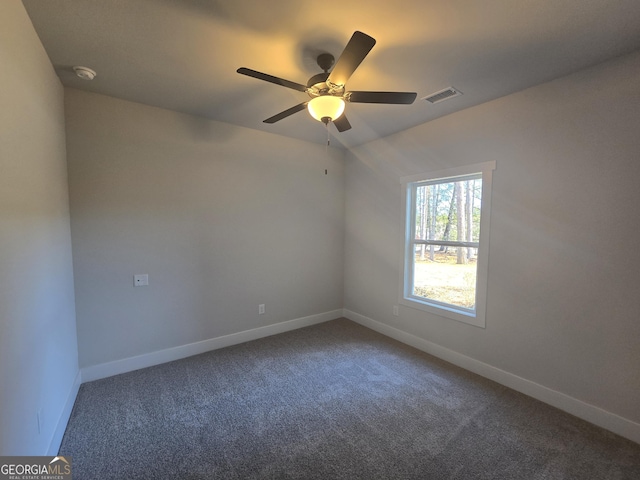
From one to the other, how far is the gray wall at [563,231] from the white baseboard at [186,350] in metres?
1.93

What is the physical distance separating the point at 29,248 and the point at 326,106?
1988 mm

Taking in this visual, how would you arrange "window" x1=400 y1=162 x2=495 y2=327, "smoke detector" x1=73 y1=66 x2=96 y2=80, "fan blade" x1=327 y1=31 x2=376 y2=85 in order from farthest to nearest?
"window" x1=400 y1=162 x2=495 y2=327 < "smoke detector" x1=73 y1=66 x2=96 y2=80 < "fan blade" x1=327 y1=31 x2=376 y2=85

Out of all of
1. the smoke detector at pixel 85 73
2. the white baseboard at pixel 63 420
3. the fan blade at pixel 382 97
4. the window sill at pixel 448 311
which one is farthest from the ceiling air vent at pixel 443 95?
the white baseboard at pixel 63 420

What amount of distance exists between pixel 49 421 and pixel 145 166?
2213 mm

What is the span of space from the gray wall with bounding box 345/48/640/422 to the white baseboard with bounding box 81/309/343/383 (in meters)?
1.93

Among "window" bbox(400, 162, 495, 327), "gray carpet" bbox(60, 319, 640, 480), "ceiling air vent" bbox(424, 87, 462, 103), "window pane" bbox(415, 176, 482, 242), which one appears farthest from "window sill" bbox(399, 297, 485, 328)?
"ceiling air vent" bbox(424, 87, 462, 103)

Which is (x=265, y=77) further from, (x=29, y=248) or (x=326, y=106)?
(x=29, y=248)

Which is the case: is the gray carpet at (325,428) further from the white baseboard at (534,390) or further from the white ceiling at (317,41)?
the white ceiling at (317,41)

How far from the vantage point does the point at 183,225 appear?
3.09m

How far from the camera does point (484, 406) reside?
7.66ft

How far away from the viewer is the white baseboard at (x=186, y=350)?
106 inches

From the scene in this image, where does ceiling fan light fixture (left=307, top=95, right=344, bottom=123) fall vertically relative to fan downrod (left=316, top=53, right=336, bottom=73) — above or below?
below

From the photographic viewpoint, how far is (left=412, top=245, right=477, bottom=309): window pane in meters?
3.03

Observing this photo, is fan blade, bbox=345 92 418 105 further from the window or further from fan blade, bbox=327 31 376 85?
the window
